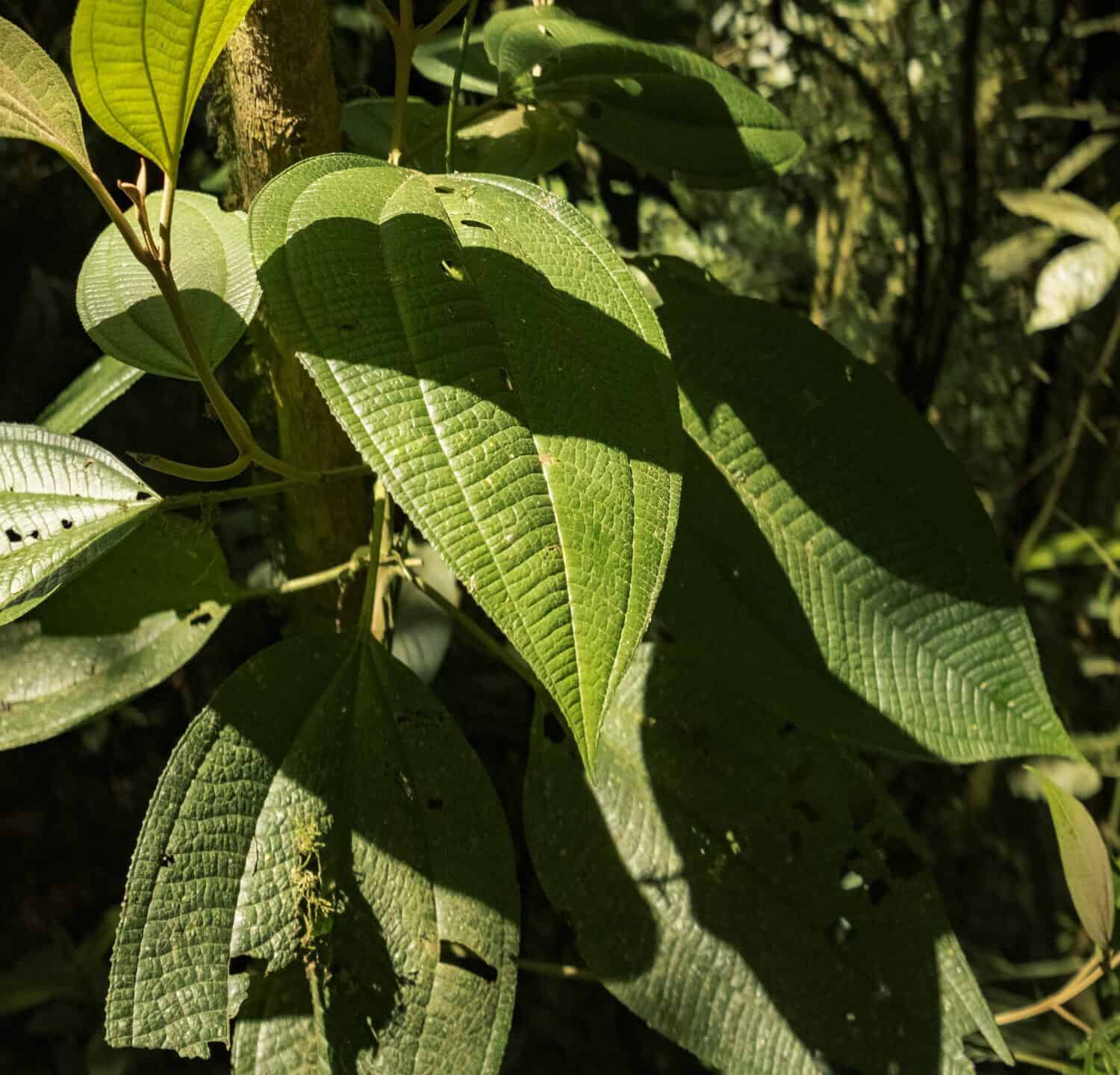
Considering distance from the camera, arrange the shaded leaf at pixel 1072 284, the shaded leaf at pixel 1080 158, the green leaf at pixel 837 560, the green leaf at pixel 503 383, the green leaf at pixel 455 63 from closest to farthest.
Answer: the green leaf at pixel 503 383 → the green leaf at pixel 837 560 → the green leaf at pixel 455 63 → the shaded leaf at pixel 1072 284 → the shaded leaf at pixel 1080 158

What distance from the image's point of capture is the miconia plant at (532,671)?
416mm

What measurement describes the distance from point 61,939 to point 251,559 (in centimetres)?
48

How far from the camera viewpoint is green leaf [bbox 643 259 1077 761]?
Answer: 0.54m

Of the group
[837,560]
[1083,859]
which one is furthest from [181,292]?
[1083,859]

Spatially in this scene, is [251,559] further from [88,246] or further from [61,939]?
[61,939]

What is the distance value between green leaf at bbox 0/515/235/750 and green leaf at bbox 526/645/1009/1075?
0.74 feet

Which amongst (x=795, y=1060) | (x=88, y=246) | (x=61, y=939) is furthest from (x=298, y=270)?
(x=61, y=939)

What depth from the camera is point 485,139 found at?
0.63 m

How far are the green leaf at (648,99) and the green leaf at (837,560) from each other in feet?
0.31

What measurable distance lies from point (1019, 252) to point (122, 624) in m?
0.95

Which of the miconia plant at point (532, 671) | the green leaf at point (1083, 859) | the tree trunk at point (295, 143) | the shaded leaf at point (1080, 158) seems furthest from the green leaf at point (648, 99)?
the shaded leaf at point (1080, 158)

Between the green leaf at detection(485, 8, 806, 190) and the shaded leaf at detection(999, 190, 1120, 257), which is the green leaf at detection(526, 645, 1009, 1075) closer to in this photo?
the green leaf at detection(485, 8, 806, 190)

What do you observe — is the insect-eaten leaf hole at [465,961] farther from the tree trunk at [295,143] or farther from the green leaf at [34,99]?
the green leaf at [34,99]

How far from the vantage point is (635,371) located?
0.38 m
